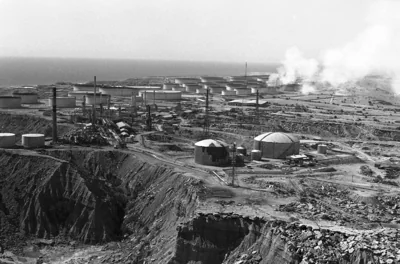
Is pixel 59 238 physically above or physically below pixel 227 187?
below

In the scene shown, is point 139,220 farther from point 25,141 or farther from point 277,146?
point 25,141

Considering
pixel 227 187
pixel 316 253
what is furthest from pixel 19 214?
pixel 316 253

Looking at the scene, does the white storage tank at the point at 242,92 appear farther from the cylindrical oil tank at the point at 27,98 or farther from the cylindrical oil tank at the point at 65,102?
the cylindrical oil tank at the point at 27,98

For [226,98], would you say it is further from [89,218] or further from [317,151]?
[89,218]

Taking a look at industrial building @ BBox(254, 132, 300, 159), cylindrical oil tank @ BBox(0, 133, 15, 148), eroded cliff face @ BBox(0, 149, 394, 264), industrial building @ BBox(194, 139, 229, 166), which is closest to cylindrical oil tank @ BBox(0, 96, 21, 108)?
cylindrical oil tank @ BBox(0, 133, 15, 148)

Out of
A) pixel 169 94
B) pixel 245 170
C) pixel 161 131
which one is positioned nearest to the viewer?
pixel 245 170

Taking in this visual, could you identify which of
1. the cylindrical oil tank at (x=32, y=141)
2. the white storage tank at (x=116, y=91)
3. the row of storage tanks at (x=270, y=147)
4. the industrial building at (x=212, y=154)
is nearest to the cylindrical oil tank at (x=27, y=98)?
the white storage tank at (x=116, y=91)
